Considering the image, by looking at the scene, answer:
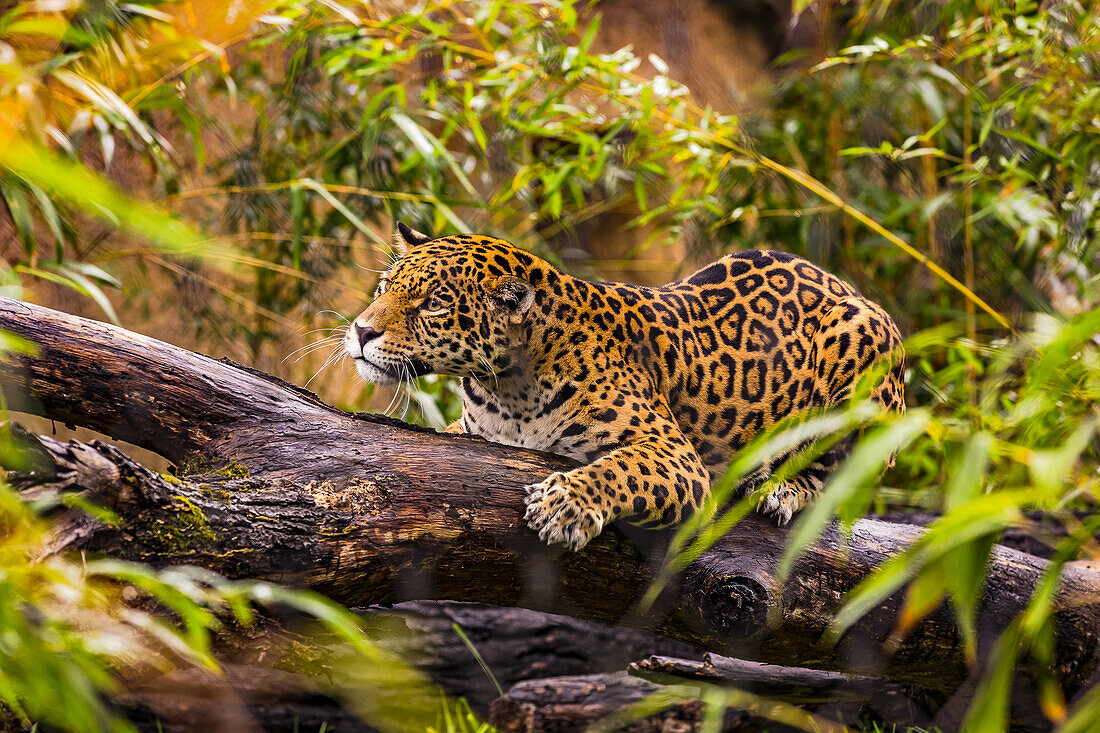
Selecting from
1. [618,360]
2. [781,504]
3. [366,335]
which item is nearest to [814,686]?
[781,504]

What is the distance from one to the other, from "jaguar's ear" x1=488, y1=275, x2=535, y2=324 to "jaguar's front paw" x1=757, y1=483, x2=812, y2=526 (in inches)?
46.0

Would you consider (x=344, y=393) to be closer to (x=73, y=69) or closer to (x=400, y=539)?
(x=73, y=69)

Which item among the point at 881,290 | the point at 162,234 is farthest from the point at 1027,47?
the point at 162,234

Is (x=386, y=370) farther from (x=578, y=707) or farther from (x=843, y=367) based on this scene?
(x=843, y=367)

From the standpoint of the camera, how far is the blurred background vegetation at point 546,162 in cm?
445

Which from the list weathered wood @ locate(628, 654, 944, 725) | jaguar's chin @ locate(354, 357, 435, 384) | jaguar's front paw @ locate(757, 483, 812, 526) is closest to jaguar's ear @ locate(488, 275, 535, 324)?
jaguar's chin @ locate(354, 357, 435, 384)

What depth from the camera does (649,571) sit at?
3.11 meters

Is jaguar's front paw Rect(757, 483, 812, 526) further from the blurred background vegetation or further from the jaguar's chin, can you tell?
the jaguar's chin

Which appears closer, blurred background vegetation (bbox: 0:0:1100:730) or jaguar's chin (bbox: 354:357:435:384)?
jaguar's chin (bbox: 354:357:435:384)

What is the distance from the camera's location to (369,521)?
2.76 meters

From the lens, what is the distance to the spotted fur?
3123 millimetres

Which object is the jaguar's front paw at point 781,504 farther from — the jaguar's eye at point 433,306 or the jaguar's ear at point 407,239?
the jaguar's ear at point 407,239

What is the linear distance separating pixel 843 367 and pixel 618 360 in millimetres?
988

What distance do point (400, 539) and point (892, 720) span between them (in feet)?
8.35
